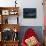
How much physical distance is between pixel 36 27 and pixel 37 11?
53 centimetres

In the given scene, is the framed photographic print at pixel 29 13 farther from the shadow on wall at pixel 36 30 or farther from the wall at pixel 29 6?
the shadow on wall at pixel 36 30

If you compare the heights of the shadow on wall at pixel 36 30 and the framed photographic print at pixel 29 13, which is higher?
the framed photographic print at pixel 29 13

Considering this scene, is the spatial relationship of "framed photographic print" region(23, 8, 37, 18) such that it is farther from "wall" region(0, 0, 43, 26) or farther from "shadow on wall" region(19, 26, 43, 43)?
"shadow on wall" region(19, 26, 43, 43)

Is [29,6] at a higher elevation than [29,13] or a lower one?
higher

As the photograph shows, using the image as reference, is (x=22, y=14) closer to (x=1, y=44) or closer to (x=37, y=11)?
(x=37, y=11)

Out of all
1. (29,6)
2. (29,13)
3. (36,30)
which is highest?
(29,6)

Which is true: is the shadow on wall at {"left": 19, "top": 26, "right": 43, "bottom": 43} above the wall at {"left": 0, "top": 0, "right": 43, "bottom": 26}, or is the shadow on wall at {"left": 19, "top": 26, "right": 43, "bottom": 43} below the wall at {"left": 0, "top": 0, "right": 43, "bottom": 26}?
below

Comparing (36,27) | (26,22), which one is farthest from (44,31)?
(26,22)

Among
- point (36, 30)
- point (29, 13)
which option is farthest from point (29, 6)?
point (36, 30)

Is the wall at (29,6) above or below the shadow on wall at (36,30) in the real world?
above

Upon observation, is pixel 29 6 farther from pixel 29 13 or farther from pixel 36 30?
pixel 36 30

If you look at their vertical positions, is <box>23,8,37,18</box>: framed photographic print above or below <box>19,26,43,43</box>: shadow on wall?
above

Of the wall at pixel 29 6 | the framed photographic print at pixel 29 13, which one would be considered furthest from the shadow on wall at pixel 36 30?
the framed photographic print at pixel 29 13

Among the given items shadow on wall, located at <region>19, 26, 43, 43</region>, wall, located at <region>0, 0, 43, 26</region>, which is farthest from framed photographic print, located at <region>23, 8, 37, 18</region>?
shadow on wall, located at <region>19, 26, 43, 43</region>
